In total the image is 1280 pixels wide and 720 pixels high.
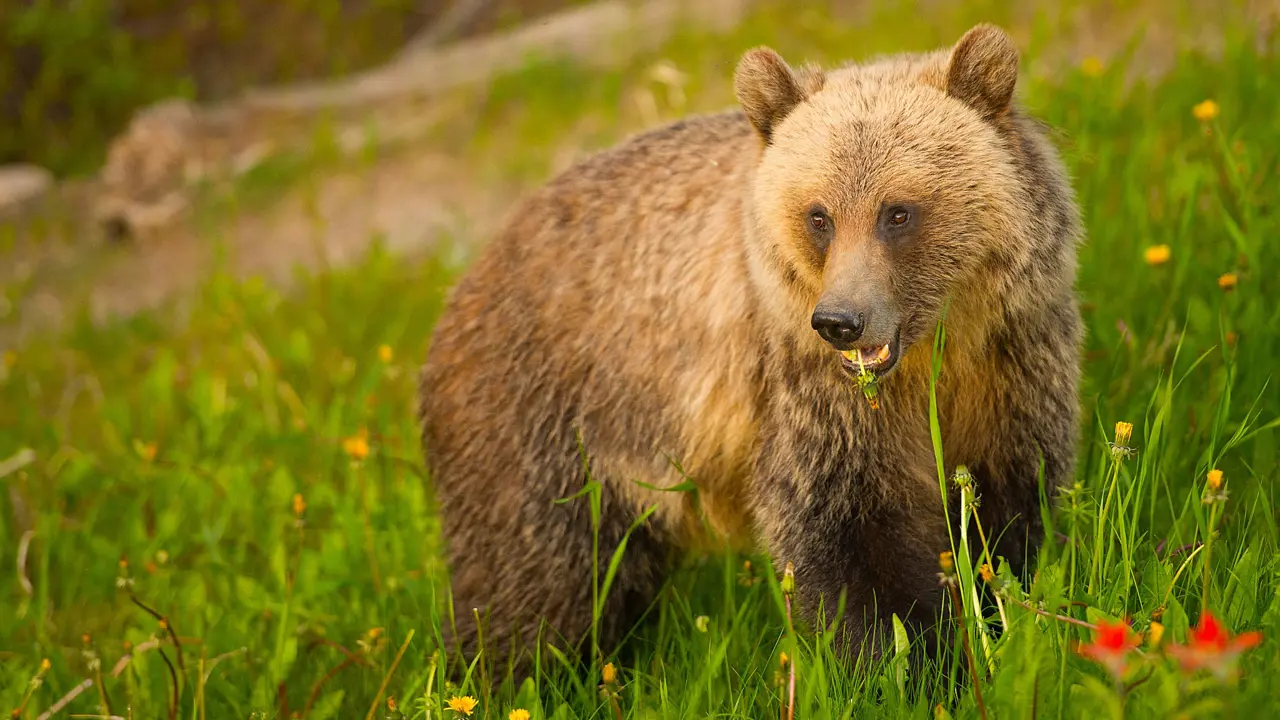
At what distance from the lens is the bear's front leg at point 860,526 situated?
313 cm

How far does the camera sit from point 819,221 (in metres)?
3.01

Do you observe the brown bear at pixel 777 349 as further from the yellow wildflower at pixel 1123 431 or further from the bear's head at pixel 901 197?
the yellow wildflower at pixel 1123 431

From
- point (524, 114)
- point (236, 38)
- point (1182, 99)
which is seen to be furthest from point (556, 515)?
point (236, 38)

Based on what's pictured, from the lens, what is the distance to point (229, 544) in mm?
4945

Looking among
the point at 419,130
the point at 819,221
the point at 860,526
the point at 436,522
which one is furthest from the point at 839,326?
the point at 419,130

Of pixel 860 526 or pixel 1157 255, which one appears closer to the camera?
pixel 860 526

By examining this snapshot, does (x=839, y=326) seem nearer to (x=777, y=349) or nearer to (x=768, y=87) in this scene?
(x=777, y=349)

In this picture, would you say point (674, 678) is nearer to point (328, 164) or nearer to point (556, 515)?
point (556, 515)

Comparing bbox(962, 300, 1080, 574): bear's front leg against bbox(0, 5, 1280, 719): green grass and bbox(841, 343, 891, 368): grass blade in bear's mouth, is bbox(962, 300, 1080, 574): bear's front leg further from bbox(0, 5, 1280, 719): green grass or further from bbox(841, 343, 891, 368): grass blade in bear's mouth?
bbox(841, 343, 891, 368): grass blade in bear's mouth

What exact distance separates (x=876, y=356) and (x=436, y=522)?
2.19 m

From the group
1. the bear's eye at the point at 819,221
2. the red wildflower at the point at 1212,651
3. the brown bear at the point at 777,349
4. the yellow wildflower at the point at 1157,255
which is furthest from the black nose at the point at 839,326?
the yellow wildflower at the point at 1157,255

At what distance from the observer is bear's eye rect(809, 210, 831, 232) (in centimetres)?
300

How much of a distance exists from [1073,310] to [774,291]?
76 centimetres

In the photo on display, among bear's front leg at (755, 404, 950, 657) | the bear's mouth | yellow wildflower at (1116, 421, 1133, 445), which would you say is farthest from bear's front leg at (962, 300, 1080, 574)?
yellow wildflower at (1116, 421, 1133, 445)
